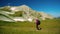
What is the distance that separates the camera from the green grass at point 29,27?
2.63 m

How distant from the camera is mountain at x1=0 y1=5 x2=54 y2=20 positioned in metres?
2.68

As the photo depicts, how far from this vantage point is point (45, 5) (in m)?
2.72

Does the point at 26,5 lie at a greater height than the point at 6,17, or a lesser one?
greater

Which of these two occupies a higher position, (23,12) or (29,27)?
(23,12)

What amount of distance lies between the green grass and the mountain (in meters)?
0.12

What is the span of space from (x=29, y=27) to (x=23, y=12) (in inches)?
12.7

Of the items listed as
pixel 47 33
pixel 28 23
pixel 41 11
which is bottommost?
pixel 47 33

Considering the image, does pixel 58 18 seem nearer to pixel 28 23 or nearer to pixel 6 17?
pixel 28 23

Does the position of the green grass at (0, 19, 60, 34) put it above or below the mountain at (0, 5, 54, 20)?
below

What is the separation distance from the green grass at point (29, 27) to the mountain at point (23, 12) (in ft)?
0.40

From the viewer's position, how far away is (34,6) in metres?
2.71

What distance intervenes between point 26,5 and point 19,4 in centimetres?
14

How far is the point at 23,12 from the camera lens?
107 inches

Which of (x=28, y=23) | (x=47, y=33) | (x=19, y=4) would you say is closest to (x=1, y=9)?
(x=19, y=4)
